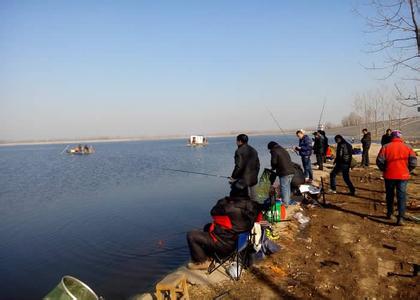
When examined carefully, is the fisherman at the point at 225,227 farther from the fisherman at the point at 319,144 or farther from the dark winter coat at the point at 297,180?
the fisherman at the point at 319,144

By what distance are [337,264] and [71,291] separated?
12.9 ft

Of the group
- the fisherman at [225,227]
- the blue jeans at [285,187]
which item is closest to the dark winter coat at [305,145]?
the blue jeans at [285,187]

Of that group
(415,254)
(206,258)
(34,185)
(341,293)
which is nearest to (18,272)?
(206,258)

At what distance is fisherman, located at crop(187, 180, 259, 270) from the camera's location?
5492mm

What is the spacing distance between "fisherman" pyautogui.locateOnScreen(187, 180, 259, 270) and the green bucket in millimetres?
1770

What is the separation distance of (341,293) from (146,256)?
5208mm

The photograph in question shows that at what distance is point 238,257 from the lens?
18.0 feet

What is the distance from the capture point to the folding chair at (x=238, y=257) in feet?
17.9

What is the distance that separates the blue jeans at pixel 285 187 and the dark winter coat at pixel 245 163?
138 cm

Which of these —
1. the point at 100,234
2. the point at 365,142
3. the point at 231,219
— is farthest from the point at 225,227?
the point at 365,142

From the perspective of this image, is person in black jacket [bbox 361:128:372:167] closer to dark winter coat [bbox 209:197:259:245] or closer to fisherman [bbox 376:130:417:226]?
fisherman [bbox 376:130:417:226]

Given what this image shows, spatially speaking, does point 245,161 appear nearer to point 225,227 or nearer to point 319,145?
point 225,227

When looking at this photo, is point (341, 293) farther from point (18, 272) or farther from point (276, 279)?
point (18, 272)

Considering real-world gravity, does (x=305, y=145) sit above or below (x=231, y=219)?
above
